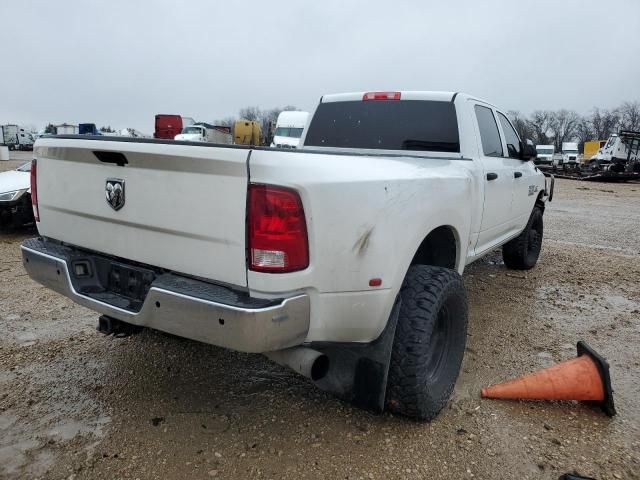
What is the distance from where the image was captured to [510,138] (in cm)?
473

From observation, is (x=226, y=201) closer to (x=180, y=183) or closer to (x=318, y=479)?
(x=180, y=183)

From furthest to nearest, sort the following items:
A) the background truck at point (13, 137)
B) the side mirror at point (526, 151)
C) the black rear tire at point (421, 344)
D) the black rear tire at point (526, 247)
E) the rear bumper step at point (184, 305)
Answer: the background truck at point (13, 137), the black rear tire at point (526, 247), the side mirror at point (526, 151), the black rear tire at point (421, 344), the rear bumper step at point (184, 305)

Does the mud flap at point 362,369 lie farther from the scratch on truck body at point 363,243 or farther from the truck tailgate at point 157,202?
the truck tailgate at point 157,202

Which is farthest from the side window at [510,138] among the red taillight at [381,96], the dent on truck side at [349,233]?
the dent on truck side at [349,233]

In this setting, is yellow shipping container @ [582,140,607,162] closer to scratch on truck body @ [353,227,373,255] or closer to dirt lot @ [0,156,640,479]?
dirt lot @ [0,156,640,479]

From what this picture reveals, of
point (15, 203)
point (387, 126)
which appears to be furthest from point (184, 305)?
point (15, 203)

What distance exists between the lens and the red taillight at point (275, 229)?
1924mm

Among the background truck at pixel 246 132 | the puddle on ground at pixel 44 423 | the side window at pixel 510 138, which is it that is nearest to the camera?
the puddle on ground at pixel 44 423

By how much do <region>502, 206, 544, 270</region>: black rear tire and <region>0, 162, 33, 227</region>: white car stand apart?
644 cm

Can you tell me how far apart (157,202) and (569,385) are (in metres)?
2.48

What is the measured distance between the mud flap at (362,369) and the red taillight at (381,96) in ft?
7.36

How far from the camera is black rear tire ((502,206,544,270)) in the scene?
5.59 metres

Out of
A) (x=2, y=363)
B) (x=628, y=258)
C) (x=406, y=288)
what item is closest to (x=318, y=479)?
(x=406, y=288)

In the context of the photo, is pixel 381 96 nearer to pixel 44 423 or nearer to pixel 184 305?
pixel 184 305
